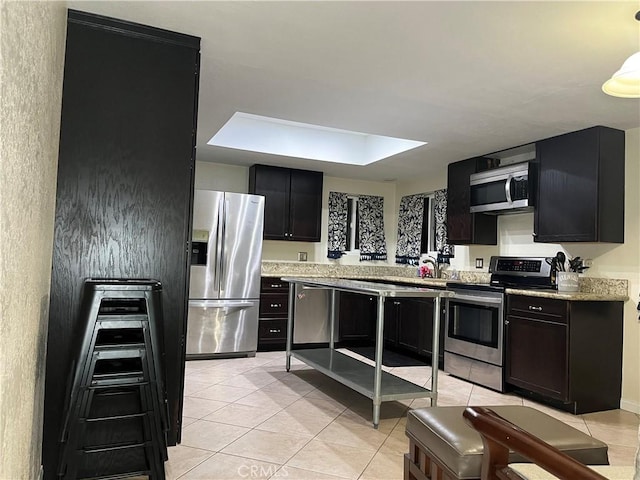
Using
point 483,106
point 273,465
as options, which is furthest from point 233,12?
point 273,465

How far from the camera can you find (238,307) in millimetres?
5141

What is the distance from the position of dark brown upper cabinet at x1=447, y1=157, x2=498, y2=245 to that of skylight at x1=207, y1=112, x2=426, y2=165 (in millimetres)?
764

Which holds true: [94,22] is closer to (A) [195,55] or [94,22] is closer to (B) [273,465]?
(A) [195,55]

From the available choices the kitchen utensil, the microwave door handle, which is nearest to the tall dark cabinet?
the microwave door handle

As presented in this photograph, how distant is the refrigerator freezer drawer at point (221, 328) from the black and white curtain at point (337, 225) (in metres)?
1.66

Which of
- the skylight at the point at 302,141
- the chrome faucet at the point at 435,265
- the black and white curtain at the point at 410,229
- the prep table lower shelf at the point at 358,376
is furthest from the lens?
the black and white curtain at the point at 410,229

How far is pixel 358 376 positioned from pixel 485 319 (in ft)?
4.84

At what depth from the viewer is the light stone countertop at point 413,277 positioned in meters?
3.78

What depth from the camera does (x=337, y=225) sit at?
6.57 meters

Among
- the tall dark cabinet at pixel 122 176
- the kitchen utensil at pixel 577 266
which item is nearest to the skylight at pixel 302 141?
the kitchen utensil at pixel 577 266

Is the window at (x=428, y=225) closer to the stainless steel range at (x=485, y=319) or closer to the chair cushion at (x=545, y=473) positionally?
the stainless steel range at (x=485, y=319)

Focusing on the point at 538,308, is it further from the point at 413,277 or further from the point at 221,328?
the point at 221,328

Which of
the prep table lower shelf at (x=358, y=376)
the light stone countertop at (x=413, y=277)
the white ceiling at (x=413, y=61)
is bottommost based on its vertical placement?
the prep table lower shelf at (x=358, y=376)

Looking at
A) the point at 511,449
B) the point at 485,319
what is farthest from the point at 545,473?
the point at 485,319
